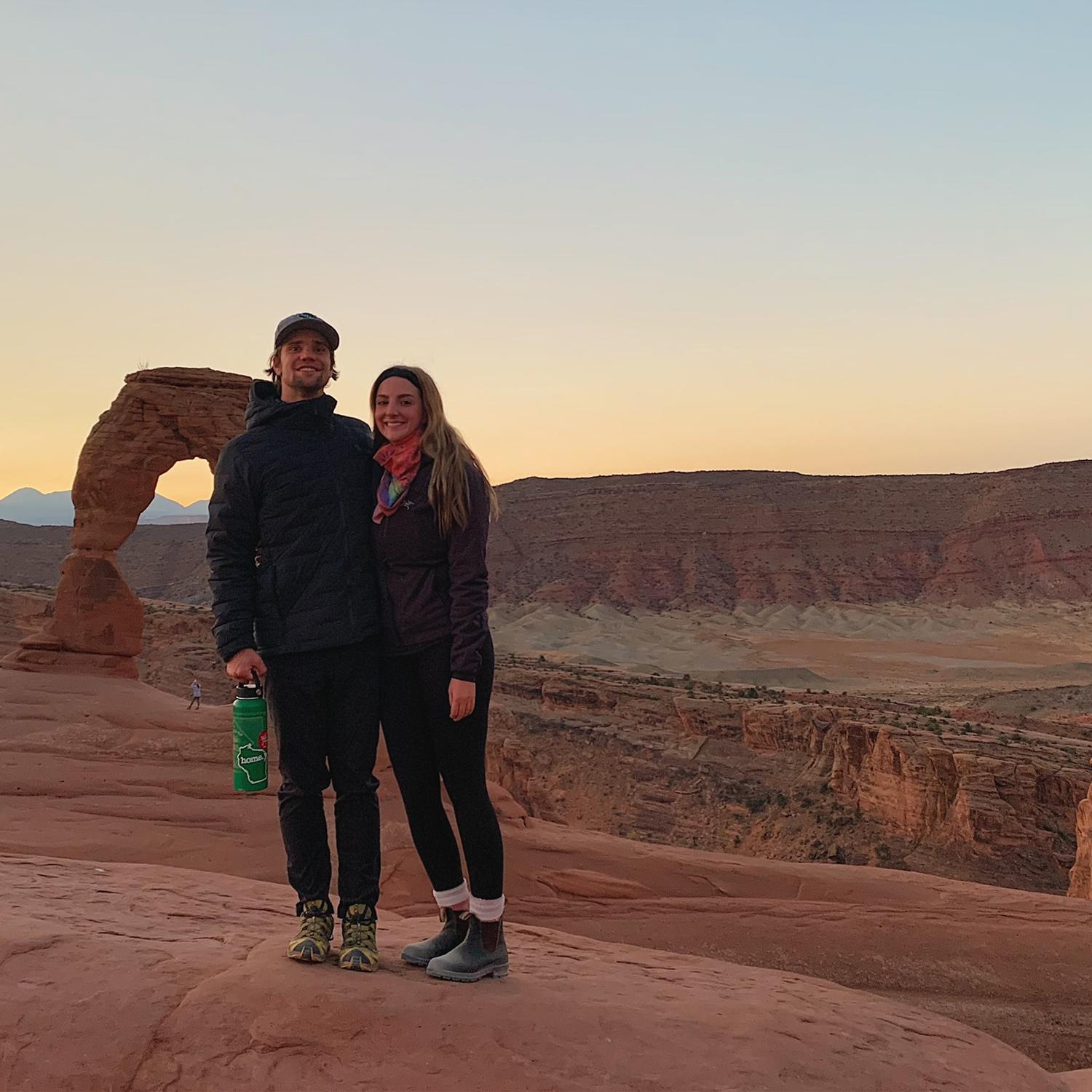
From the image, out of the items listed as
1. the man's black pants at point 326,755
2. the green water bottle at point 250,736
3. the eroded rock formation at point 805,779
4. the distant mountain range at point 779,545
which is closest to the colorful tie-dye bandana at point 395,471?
the man's black pants at point 326,755

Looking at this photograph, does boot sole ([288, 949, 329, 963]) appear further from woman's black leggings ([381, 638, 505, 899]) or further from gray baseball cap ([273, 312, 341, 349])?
gray baseball cap ([273, 312, 341, 349])

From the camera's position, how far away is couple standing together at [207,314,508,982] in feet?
11.1

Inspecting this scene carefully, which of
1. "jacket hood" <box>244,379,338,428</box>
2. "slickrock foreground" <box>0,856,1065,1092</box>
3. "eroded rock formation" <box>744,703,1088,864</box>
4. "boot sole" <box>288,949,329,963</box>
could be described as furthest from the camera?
"eroded rock formation" <box>744,703,1088,864</box>

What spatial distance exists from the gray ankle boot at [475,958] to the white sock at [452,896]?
0.40 feet

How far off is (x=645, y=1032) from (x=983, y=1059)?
1628mm

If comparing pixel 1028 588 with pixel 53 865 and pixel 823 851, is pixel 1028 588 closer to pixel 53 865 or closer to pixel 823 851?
pixel 823 851

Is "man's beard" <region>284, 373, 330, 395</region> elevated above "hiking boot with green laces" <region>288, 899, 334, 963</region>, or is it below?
above

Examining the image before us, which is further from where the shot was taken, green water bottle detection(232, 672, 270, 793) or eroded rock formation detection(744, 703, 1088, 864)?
eroded rock formation detection(744, 703, 1088, 864)

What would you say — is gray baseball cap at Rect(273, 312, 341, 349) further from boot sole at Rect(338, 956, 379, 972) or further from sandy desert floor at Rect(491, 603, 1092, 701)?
sandy desert floor at Rect(491, 603, 1092, 701)

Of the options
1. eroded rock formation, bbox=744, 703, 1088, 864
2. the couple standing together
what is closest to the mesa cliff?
eroded rock formation, bbox=744, 703, 1088, 864

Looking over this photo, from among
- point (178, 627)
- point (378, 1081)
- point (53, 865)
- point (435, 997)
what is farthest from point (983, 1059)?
point (178, 627)

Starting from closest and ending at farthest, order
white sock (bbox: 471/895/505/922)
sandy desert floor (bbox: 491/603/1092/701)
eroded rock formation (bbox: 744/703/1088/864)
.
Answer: white sock (bbox: 471/895/505/922) < eroded rock formation (bbox: 744/703/1088/864) < sandy desert floor (bbox: 491/603/1092/701)

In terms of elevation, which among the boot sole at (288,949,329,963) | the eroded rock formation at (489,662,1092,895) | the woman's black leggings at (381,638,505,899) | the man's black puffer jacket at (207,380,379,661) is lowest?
the eroded rock formation at (489,662,1092,895)

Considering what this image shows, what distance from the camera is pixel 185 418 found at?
13.8 m
